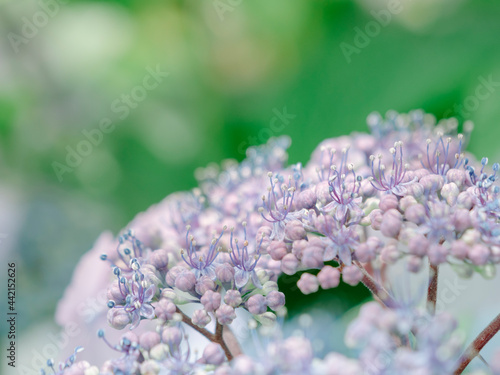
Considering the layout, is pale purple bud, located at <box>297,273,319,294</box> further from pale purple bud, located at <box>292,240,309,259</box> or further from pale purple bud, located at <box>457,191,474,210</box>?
pale purple bud, located at <box>457,191,474,210</box>

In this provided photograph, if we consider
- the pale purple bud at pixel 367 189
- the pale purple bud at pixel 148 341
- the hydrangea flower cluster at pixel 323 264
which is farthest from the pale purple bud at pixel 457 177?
the pale purple bud at pixel 148 341

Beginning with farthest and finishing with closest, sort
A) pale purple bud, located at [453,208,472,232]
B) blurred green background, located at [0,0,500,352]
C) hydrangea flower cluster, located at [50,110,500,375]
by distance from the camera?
blurred green background, located at [0,0,500,352]
pale purple bud, located at [453,208,472,232]
hydrangea flower cluster, located at [50,110,500,375]

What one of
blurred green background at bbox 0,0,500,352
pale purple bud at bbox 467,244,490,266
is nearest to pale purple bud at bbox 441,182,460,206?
pale purple bud at bbox 467,244,490,266

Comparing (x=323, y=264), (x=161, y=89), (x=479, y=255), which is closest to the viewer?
Result: (x=479, y=255)

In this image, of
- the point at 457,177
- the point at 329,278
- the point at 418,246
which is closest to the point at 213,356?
the point at 329,278

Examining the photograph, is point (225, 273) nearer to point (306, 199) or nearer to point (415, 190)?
point (306, 199)

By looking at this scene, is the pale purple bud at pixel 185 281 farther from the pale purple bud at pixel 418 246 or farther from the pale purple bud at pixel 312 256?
the pale purple bud at pixel 418 246

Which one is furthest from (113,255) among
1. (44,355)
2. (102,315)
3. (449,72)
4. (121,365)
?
(449,72)
